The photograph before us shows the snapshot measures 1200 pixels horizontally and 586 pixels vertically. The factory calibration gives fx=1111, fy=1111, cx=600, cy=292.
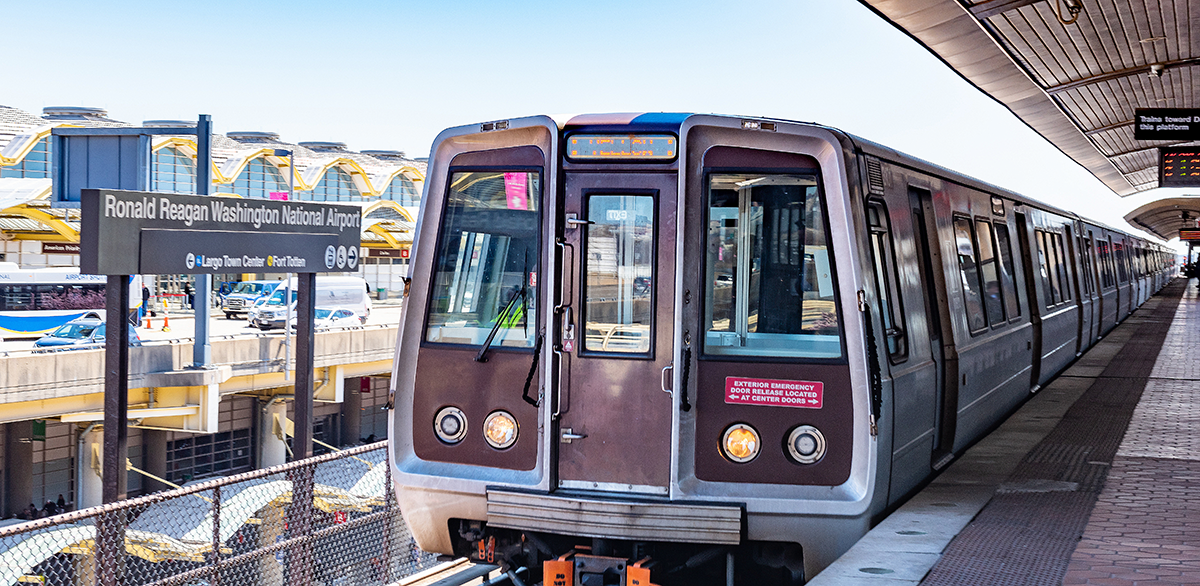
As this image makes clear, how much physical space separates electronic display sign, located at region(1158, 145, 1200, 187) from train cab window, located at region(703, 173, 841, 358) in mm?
18617

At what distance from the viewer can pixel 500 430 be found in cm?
586

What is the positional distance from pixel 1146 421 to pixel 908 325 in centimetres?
494

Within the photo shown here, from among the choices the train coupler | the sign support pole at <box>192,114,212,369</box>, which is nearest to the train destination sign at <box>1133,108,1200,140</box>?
the sign support pole at <box>192,114,212,369</box>

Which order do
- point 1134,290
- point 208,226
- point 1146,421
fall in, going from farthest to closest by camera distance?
1. point 1134,290
2. point 1146,421
3. point 208,226

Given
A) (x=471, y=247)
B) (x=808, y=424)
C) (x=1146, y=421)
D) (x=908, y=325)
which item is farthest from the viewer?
(x=1146, y=421)

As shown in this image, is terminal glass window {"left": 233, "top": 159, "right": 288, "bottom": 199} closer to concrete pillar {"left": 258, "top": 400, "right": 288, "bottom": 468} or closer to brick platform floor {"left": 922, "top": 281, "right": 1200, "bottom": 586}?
concrete pillar {"left": 258, "top": 400, "right": 288, "bottom": 468}

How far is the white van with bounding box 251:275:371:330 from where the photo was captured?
38906 mm

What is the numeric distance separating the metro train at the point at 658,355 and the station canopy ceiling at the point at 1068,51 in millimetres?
8440

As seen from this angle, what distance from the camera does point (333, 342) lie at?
3541 centimetres

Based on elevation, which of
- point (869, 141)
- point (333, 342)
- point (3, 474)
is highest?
point (869, 141)

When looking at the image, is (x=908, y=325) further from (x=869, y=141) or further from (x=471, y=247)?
(x=471, y=247)

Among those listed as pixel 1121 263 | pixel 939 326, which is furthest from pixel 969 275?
pixel 1121 263

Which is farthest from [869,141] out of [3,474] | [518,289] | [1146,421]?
[3,474]

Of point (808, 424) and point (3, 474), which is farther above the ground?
point (808, 424)
